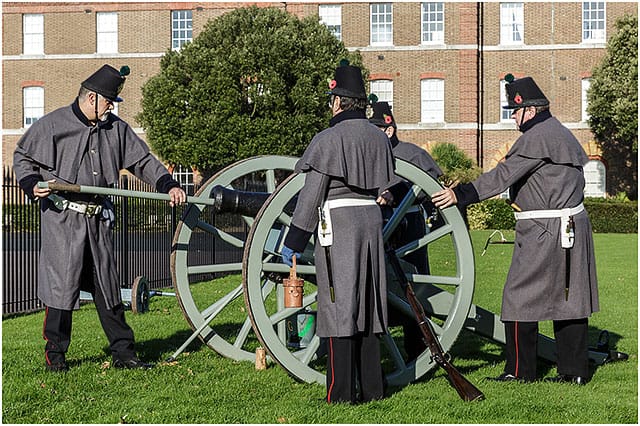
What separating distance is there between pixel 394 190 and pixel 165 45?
28.6 meters

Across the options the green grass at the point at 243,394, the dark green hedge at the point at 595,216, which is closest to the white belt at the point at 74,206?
the green grass at the point at 243,394

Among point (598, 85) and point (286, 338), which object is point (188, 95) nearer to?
point (598, 85)

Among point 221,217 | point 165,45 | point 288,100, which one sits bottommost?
point 221,217

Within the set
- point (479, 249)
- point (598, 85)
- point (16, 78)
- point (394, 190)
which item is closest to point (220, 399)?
point (394, 190)

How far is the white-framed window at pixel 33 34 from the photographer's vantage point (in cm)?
3442

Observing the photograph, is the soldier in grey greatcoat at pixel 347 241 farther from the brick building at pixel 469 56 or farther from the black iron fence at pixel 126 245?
the brick building at pixel 469 56

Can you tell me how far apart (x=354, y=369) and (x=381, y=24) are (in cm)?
2880

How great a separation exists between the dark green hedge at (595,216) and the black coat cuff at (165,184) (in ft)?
74.2

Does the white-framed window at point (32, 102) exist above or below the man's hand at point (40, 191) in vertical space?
above

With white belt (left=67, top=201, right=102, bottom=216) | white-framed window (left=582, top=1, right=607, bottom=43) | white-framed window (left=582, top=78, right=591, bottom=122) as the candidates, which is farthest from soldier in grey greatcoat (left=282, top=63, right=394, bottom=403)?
white-framed window (left=582, top=1, right=607, bottom=43)

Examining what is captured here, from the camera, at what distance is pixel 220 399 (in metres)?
5.75

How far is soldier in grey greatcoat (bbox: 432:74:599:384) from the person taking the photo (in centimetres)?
616

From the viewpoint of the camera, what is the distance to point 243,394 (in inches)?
232

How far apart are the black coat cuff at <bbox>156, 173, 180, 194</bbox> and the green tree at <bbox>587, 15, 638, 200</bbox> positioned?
26.2 meters
